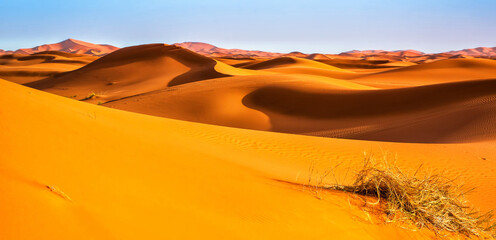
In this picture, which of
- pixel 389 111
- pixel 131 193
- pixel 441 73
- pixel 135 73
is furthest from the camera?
pixel 441 73

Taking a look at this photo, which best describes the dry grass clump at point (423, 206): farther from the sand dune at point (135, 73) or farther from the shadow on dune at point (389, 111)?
the sand dune at point (135, 73)

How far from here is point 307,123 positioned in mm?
16609

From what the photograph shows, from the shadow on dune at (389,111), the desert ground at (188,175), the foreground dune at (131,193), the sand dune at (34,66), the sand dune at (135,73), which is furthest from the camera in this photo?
the sand dune at (34,66)

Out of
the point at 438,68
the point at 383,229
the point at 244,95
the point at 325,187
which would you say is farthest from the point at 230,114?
the point at 438,68

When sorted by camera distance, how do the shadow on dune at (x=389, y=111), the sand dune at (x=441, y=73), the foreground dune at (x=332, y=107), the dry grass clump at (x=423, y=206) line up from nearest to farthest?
the dry grass clump at (x=423, y=206) < the shadow on dune at (x=389, y=111) < the foreground dune at (x=332, y=107) < the sand dune at (x=441, y=73)

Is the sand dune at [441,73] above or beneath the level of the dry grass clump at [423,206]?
above

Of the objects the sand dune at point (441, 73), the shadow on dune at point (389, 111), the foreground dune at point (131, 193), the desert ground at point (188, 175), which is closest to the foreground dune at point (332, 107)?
the shadow on dune at point (389, 111)

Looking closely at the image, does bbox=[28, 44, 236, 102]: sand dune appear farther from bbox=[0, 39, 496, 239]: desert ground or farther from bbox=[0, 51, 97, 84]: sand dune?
bbox=[0, 39, 496, 239]: desert ground

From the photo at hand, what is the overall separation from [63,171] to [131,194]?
1.79 ft

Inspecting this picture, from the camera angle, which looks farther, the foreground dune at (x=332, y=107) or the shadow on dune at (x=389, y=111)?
the foreground dune at (x=332, y=107)

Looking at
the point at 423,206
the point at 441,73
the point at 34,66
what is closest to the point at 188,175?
the point at 423,206

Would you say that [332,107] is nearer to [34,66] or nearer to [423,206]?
[423,206]

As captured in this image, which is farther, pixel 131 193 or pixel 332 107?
pixel 332 107

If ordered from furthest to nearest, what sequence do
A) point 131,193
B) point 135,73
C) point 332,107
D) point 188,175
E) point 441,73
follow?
1. point 441,73
2. point 135,73
3. point 332,107
4. point 188,175
5. point 131,193
